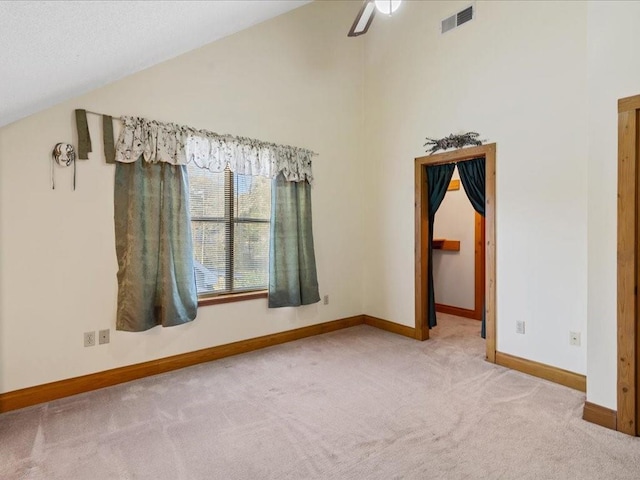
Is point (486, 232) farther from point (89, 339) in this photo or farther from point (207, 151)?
point (89, 339)

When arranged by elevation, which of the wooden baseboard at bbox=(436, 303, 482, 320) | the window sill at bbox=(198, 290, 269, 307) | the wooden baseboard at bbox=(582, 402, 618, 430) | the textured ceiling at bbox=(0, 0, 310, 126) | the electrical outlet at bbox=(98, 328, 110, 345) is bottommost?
the wooden baseboard at bbox=(436, 303, 482, 320)

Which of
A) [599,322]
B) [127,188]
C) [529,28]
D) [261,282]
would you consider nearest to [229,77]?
[127,188]

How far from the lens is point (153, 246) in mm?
3205

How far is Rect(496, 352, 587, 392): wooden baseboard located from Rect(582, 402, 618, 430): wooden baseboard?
52 cm

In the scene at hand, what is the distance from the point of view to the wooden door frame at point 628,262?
2.20 metres

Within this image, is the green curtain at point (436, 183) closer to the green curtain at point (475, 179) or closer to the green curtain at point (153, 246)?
the green curtain at point (475, 179)

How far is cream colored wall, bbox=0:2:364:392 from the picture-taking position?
8.84 ft

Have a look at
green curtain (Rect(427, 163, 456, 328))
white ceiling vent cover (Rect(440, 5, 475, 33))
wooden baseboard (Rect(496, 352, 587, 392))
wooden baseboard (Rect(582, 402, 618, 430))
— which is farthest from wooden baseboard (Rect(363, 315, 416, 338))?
white ceiling vent cover (Rect(440, 5, 475, 33))

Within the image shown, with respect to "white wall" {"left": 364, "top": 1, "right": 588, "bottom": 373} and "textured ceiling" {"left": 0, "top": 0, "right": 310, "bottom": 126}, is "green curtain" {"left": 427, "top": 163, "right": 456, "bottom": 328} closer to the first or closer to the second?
"white wall" {"left": 364, "top": 1, "right": 588, "bottom": 373}

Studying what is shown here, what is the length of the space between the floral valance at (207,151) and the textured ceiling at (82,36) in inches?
32.7

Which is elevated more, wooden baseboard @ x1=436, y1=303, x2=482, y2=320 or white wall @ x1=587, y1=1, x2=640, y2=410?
white wall @ x1=587, y1=1, x2=640, y2=410

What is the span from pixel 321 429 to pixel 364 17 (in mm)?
2737

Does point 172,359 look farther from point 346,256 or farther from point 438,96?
point 438,96

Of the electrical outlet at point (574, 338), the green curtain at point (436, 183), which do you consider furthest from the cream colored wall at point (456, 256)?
the electrical outlet at point (574, 338)
